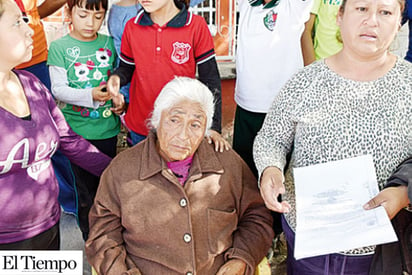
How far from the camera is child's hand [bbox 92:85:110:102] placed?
2629 millimetres

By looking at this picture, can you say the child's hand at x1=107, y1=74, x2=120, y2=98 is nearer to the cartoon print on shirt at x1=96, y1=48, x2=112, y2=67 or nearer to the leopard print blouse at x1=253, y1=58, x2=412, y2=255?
the cartoon print on shirt at x1=96, y1=48, x2=112, y2=67

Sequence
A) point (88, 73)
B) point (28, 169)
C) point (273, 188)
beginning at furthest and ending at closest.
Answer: point (88, 73) → point (28, 169) → point (273, 188)

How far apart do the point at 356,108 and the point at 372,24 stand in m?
0.31

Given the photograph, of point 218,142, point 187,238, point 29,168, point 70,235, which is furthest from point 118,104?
point 70,235

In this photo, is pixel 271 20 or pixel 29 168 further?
pixel 271 20

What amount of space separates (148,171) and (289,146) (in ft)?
2.13

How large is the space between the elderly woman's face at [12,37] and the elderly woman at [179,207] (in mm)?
645

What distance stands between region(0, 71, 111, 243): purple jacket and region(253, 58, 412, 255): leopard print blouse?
3.14 feet

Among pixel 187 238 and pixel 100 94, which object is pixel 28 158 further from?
pixel 100 94

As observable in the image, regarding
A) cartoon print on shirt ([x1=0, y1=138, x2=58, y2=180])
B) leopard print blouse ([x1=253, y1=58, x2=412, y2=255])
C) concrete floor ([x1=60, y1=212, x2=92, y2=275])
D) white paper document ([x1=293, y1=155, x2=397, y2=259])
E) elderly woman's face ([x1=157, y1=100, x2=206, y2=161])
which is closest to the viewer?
white paper document ([x1=293, y1=155, x2=397, y2=259])

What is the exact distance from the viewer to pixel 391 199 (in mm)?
1538

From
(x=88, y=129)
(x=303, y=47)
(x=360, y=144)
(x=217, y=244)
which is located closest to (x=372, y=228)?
(x=360, y=144)

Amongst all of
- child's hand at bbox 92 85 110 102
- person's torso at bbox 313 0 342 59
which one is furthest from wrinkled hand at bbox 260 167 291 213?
person's torso at bbox 313 0 342 59

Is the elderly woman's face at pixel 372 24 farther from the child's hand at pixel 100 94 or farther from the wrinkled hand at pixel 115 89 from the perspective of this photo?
the child's hand at pixel 100 94
